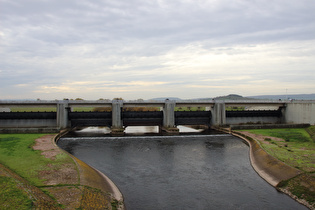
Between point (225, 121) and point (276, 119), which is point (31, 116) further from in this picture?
point (276, 119)

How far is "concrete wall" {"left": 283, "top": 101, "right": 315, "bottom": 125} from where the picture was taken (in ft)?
Result: 169

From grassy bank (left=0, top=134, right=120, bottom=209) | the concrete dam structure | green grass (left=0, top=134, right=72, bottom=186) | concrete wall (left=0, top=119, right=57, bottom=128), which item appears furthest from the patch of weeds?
concrete wall (left=0, top=119, right=57, bottom=128)

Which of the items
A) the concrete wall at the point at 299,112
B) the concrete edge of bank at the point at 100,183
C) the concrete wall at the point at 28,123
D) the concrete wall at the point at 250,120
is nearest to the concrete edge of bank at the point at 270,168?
the concrete edge of bank at the point at 100,183

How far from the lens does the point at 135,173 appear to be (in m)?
26.2

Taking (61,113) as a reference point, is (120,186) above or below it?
below

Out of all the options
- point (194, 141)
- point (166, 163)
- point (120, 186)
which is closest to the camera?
point (120, 186)

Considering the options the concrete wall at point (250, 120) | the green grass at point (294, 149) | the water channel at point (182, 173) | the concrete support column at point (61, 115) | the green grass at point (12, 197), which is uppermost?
the concrete support column at point (61, 115)

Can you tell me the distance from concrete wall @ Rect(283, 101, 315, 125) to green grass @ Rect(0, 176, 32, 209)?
54.4m

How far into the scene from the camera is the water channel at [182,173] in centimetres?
1933

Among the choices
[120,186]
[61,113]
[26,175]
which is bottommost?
[120,186]

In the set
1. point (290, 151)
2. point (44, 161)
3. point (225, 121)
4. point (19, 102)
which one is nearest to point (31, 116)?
point (19, 102)

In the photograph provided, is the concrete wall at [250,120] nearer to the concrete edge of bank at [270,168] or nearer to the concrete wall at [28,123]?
the concrete edge of bank at [270,168]

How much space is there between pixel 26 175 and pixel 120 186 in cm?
814

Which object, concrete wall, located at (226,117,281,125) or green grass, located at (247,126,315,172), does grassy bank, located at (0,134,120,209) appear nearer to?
green grass, located at (247,126,315,172)
